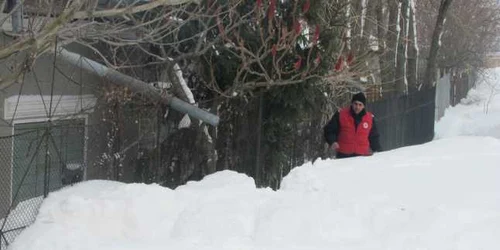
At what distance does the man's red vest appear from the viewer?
26.6 ft

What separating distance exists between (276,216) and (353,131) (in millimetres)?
3714

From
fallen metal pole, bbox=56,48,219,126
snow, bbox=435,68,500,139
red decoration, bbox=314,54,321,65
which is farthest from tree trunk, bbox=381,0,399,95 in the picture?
fallen metal pole, bbox=56,48,219,126

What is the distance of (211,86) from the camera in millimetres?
7938

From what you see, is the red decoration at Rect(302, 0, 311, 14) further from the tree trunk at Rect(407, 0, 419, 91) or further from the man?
the tree trunk at Rect(407, 0, 419, 91)

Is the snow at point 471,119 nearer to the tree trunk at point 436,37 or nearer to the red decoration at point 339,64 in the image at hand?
the tree trunk at point 436,37

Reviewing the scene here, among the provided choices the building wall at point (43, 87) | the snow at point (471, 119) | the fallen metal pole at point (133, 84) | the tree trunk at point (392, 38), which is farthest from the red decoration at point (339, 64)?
the snow at point (471, 119)

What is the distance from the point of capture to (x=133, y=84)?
6984 mm

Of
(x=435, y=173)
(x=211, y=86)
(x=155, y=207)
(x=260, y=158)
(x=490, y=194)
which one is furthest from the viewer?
(x=260, y=158)

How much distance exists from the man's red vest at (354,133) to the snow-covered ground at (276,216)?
205 cm

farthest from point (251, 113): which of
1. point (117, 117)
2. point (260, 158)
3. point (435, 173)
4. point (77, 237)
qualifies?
point (77, 237)

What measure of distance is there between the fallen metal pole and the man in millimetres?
1761

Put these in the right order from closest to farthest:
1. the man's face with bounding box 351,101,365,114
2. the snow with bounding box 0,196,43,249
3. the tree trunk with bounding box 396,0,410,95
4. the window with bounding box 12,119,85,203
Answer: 1. the snow with bounding box 0,196,43,249
2. the window with bounding box 12,119,85,203
3. the man's face with bounding box 351,101,365,114
4. the tree trunk with bounding box 396,0,410,95

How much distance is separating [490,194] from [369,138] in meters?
2.63

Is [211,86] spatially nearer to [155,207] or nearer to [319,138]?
[319,138]
